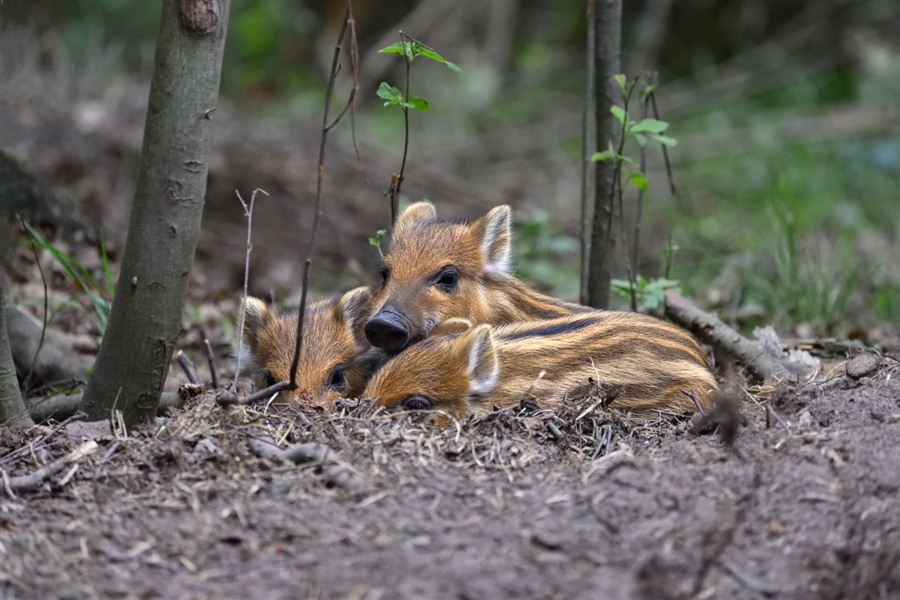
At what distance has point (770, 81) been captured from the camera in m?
13.5

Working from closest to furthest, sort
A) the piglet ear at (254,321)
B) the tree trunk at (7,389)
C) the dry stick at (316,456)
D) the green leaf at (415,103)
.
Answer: the dry stick at (316,456)
the tree trunk at (7,389)
the green leaf at (415,103)
the piglet ear at (254,321)

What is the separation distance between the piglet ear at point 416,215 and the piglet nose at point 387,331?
2.93 ft

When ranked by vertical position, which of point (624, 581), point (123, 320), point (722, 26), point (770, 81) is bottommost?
point (624, 581)

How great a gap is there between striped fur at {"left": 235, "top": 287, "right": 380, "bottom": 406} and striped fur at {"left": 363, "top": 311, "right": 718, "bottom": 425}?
290 mm

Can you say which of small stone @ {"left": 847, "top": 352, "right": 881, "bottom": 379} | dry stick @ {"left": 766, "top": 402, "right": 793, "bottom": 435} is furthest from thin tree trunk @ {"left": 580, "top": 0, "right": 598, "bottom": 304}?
dry stick @ {"left": 766, "top": 402, "right": 793, "bottom": 435}

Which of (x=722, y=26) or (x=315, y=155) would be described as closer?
(x=315, y=155)

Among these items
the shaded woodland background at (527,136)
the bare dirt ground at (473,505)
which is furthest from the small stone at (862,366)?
the shaded woodland background at (527,136)

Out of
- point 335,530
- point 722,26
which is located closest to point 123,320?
point 335,530

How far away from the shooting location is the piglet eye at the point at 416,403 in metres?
4.36

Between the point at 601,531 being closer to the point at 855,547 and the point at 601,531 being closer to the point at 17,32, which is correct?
the point at 855,547

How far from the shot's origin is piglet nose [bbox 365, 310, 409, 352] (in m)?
4.67

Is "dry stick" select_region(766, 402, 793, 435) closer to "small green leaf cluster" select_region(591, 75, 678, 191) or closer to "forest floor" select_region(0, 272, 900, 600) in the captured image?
"forest floor" select_region(0, 272, 900, 600)

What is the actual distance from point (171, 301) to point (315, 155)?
288 inches

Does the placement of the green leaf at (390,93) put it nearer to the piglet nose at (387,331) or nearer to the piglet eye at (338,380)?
the piglet nose at (387,331)
